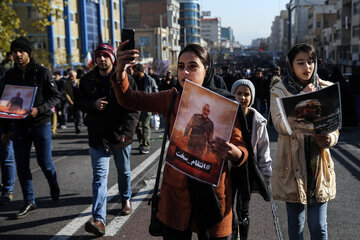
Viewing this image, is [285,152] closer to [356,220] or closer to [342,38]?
[356,220]

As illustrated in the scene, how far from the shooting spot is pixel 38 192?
586 centimetres

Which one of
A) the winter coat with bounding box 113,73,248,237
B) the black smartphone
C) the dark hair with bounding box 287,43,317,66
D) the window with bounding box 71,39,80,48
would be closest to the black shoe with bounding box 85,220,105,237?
the winter coat with bounding box 113,73,248,237

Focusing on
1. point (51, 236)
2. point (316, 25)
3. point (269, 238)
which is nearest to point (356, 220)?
point (269, 238)

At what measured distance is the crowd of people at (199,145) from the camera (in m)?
2.45

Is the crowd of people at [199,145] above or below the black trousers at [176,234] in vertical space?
above

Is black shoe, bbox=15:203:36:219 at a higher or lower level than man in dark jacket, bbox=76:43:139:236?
lower

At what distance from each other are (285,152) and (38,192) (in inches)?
162

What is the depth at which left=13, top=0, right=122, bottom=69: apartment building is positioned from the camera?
37656mm

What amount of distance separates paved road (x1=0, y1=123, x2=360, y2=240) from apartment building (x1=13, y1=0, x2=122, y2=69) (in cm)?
Answer: 2421

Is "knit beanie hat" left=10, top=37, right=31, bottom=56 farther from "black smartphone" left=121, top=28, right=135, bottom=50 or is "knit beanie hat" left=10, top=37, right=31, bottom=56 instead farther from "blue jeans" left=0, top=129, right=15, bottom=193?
"black smartphone" left=121, top=28, right=135, bottom=50

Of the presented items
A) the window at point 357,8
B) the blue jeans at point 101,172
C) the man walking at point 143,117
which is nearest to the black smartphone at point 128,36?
the blue jeans at point 101,172

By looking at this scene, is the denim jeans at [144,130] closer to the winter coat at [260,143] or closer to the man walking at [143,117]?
the man walking at [143,117]

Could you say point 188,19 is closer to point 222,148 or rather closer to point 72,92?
point 72,92

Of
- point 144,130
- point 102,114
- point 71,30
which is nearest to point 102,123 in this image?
point 102,114
